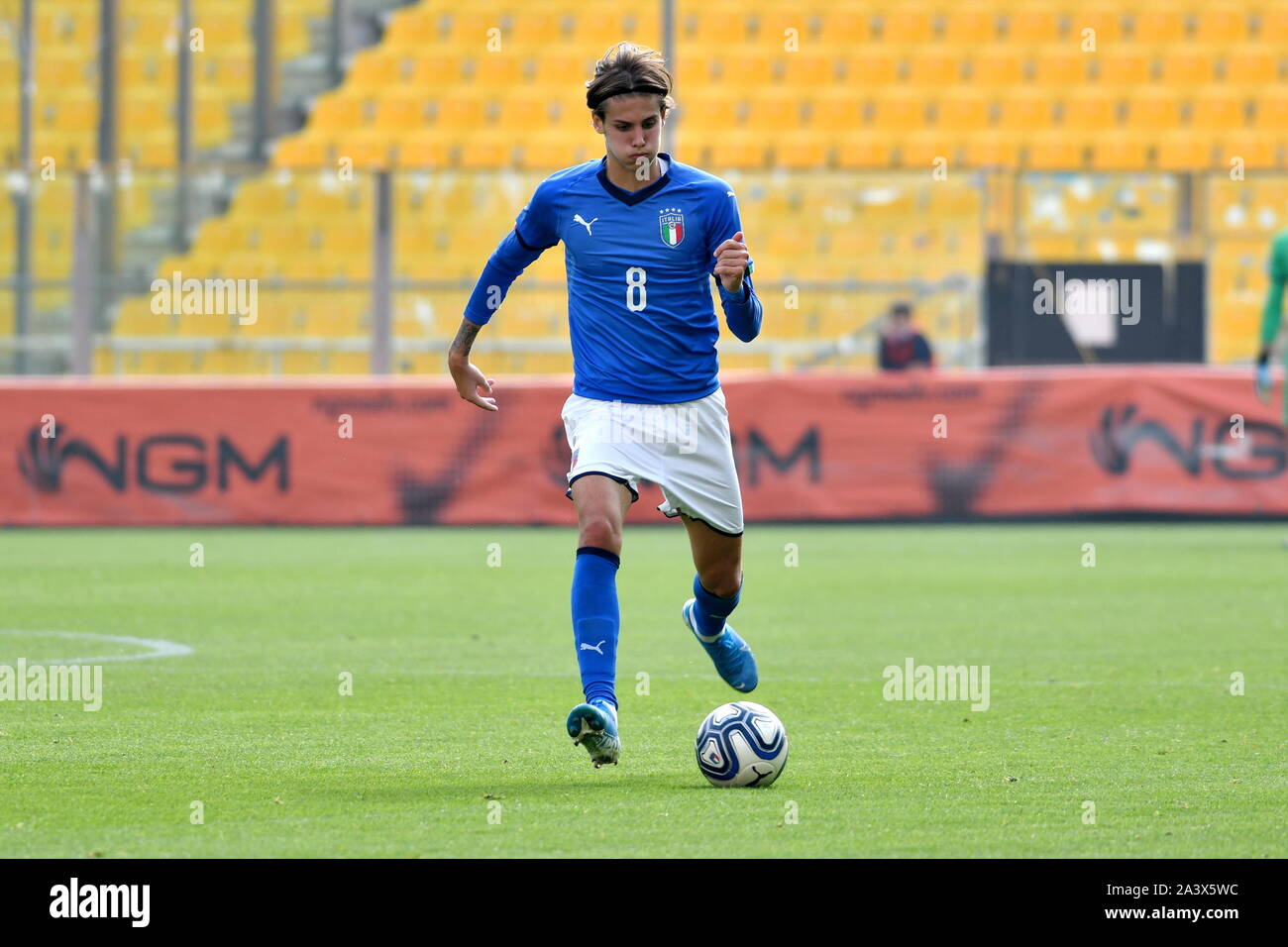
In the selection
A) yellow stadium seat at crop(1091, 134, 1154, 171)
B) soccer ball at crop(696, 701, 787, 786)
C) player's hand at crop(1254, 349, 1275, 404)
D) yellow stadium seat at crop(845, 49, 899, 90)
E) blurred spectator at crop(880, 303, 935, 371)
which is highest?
yellow stadium seat at crop(845, 49, 899, 90)

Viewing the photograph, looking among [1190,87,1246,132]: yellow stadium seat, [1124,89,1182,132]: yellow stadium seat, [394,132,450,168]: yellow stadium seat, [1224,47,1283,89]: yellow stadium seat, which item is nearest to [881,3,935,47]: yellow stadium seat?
[1124,89,1182,132]: yellow stadium seat

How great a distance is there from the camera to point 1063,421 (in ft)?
60.1

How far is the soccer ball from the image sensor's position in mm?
6133

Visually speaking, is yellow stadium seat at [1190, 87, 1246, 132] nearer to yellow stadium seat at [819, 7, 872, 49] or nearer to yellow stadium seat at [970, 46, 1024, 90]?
yellow stadium seat at [970, 46, 1024, 90]

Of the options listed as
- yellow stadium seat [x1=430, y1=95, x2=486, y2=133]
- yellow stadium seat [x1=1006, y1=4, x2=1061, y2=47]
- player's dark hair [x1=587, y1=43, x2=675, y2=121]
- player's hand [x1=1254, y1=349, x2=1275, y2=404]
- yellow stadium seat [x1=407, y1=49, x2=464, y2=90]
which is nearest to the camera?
player's dark hair [x1=587, y1=43, x2=675, y2=121]

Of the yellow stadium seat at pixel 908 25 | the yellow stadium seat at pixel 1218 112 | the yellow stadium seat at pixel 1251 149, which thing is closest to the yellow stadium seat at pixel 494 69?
the yellow stadium seat at pixel 908 25

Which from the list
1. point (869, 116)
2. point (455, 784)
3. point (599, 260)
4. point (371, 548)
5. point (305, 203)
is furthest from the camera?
point (869, 116)

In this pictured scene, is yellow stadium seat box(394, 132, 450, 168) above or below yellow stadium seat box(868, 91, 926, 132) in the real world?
below

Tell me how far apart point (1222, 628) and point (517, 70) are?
59.1ft

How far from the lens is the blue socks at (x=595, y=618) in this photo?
6.28 m

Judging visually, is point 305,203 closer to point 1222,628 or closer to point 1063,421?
point 1063,421

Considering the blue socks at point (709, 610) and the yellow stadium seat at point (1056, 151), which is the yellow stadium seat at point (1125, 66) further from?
the blue socks at point (709, 610)

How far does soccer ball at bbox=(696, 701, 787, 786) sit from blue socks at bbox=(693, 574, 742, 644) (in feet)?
3.48
